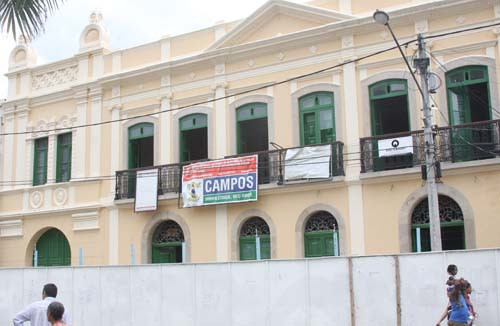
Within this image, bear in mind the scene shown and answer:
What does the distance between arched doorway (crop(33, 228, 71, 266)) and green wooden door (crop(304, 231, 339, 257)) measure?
932 centimetres

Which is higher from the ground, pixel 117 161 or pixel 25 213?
pixel 117 161

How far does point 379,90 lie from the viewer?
2047 cm

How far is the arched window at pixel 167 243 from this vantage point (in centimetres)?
2334

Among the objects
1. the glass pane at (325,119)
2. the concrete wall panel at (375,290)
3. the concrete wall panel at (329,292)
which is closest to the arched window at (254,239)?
the glass pane at (325,119)

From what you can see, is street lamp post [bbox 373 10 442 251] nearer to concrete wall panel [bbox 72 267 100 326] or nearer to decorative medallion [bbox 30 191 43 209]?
concrete wall panel [bbox 72 267 100 326]

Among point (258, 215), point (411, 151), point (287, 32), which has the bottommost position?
point (258, 215)

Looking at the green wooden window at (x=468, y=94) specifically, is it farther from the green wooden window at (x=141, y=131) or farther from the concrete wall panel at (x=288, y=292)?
the green wooden window at (x=141, y=131)

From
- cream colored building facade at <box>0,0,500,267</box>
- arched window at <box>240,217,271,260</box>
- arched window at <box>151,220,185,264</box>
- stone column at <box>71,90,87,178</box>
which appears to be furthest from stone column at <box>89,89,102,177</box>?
arched window at <box>240,217,271,260</box>

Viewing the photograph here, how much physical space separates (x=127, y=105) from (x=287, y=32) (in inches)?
253

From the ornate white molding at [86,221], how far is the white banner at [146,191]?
2.11 metres

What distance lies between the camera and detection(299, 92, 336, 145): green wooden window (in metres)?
21.1

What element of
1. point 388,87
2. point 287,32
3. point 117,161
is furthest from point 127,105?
point 388,87

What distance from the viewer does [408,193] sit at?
19.4 m

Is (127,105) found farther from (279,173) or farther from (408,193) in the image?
(408,193)
